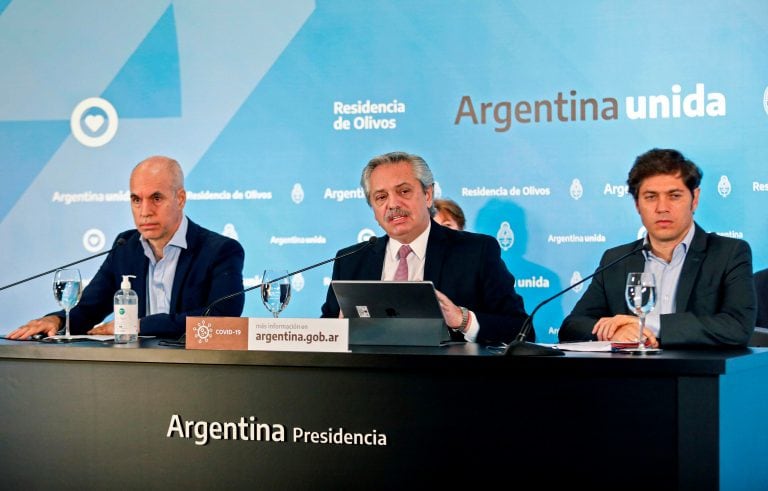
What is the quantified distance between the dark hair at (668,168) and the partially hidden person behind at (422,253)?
0.61m

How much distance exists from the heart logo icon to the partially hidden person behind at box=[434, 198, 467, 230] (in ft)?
6.38

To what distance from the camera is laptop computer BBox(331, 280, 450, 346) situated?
117 inches

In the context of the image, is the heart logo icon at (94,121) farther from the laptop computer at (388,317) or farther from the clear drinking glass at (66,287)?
the laptop computer at (388,317)

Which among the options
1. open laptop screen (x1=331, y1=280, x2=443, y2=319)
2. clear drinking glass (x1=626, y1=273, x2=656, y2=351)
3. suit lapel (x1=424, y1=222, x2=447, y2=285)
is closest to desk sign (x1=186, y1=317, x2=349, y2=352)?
open laptop screen (x1=331, y1=280, x2=443, y2=319)

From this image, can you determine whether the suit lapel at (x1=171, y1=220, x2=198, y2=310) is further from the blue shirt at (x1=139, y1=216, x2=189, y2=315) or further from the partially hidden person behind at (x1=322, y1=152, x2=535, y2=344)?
the partially hidden person behind at (x1=322, y1=152, x2=535, y2=344)

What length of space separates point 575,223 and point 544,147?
401mm

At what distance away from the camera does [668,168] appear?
356 centimetres

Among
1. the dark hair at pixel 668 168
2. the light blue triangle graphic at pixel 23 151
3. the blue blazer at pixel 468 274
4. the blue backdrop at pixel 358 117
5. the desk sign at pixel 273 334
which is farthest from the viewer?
the light blue triangle graphic at pixel 23 151

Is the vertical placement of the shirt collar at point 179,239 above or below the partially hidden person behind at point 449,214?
below

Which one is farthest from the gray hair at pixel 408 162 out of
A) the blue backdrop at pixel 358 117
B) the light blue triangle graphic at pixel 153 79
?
the light blue triangle graphic at pixel 153 79

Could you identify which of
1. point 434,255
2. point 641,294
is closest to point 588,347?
point 641,294

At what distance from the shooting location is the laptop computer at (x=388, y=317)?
298 centimetres

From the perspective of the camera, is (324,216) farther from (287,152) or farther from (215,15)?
(215,15)

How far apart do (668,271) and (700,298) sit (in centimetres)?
19
